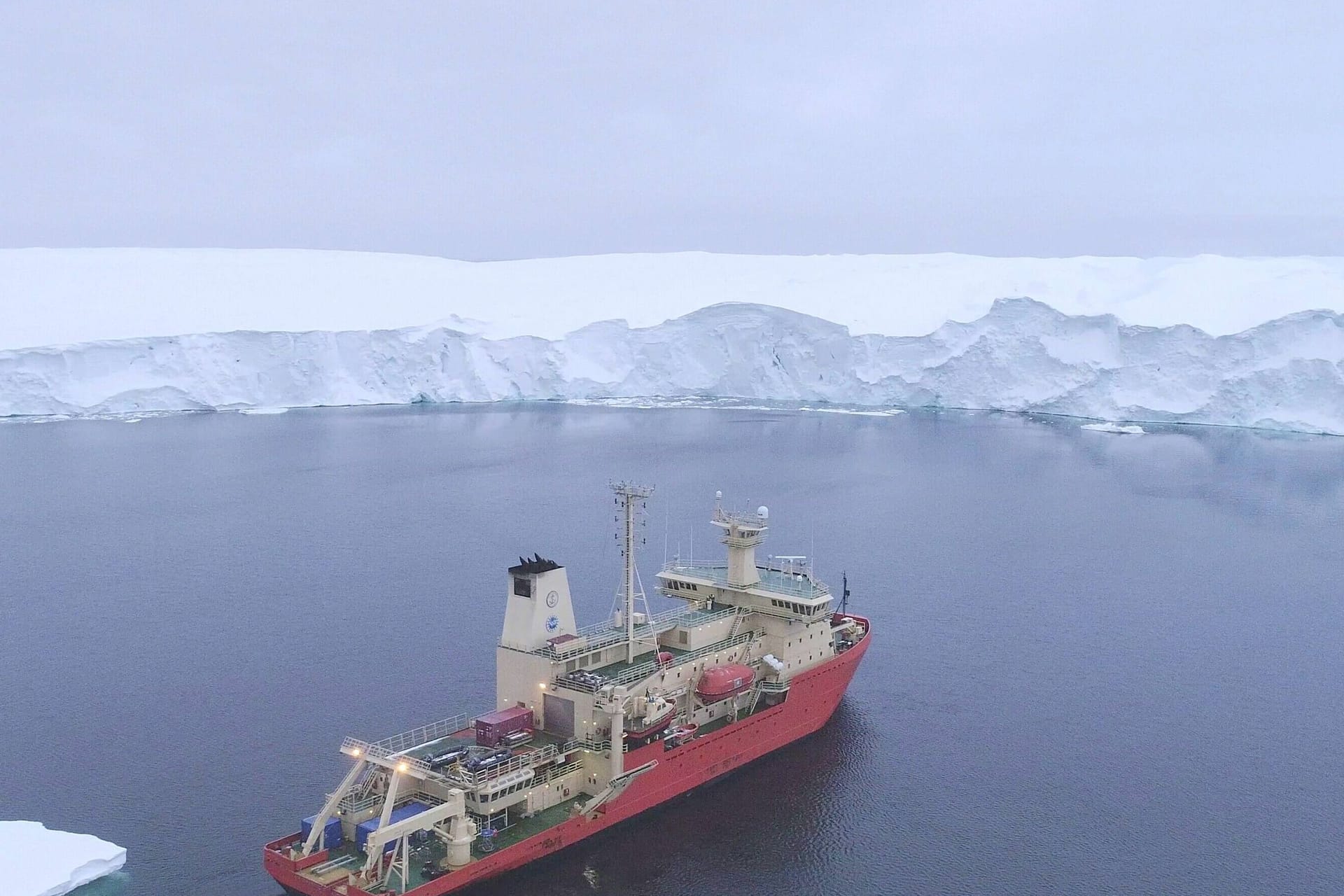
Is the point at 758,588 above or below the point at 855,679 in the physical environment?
above

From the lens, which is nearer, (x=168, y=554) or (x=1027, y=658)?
(x=1027, y=658)

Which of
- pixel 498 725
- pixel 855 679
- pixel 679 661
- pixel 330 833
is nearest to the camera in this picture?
pixel 330 833

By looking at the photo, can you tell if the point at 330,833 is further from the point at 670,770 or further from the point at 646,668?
the point at 646,668

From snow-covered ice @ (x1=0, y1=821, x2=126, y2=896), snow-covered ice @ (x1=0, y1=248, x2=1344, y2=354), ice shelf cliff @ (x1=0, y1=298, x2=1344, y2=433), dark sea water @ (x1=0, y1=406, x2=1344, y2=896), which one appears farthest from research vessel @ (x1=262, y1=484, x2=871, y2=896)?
snow-covered ice @ (x1=0, y1=248, x2=1344, y2=354)

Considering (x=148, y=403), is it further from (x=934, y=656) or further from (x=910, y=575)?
(x=934, y=656)

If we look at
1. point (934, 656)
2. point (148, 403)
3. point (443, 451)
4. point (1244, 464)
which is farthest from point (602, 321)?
point (934, 656)

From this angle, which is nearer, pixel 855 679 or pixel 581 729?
pixel 581 729

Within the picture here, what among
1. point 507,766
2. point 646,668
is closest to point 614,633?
point 646,668

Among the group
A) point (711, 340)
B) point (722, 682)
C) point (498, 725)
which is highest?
point (711, 340)
